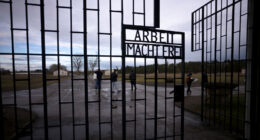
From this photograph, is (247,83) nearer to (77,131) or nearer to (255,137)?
(255,137)

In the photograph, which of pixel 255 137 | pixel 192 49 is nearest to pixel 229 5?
pixel 192 49

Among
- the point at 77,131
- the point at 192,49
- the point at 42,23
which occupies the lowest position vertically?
the point at 77,131

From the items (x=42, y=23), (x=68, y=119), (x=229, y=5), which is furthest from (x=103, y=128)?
(x=229, y=5)

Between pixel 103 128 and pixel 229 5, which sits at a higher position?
pixel 229 5

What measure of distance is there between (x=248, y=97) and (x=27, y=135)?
696 cm

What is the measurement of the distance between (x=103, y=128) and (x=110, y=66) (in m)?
2.36

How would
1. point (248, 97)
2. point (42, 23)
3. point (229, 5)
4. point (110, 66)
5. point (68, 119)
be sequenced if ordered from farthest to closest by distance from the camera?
point (68, 119) → point (229, 5) → point (248, 97) → point (110, 66) → point (42, 23)

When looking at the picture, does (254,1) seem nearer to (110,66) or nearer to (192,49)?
(192,49)

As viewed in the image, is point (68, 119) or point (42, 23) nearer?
point (42, 23)

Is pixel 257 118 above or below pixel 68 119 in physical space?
above

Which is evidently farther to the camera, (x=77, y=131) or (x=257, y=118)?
(x=77, y=131)

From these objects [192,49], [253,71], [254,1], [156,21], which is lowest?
[253,71]

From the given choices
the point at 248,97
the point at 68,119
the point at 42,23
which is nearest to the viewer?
the point at 42,23

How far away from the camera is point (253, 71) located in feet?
12.6
